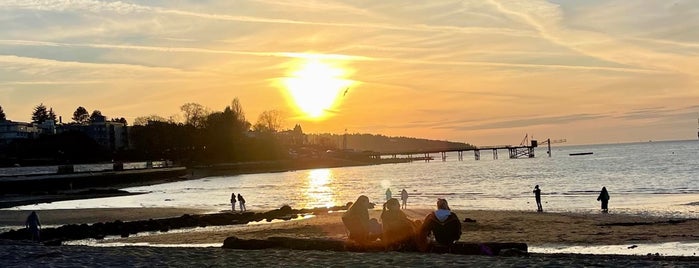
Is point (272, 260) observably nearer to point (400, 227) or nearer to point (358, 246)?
point (358, 246)

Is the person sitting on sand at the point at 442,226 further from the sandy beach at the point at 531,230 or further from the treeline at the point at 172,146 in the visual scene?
the treeline at the point at 172,146

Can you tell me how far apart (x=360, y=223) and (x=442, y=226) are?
189 cm

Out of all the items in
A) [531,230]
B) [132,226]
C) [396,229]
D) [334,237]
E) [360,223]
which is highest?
[360,223]

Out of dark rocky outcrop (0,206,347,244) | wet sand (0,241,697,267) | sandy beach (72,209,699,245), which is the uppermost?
wet sand (0,241,697,267)

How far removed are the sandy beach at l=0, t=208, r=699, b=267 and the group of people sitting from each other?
0.63 m

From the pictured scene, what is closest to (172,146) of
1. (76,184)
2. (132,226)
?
(76,184)

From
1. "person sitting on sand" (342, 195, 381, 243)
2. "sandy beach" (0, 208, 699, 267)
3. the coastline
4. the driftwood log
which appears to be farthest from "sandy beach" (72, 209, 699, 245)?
the coastline

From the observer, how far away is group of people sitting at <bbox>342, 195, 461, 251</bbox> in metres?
15.7

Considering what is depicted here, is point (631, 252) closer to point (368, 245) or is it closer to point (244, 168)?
point (368, 245)

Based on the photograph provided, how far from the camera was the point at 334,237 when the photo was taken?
24.5m

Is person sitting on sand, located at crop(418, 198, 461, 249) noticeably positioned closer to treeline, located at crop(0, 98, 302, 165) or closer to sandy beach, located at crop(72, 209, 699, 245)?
sandy beach, located at crop(72, 209, 699, 245)

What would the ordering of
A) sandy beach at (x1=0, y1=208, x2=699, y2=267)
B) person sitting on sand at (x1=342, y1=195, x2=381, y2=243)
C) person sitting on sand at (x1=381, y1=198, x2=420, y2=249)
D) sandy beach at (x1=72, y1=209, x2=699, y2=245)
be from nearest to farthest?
1. sandy beach at (x1=0, y1=208, x2=699, y2=267)
2. person sitting on sand at (x1=381, y1=198, x2=420, y2=249)
3. person sitting on sand at (x1=342, y1=195, x2=381, y2=243)
4. sandy beach at (x1=72, y1=209, x2=699, y2=245)

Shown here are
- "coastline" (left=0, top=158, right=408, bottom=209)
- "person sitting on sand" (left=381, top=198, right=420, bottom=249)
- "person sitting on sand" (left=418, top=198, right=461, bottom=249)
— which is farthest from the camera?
"coastline" (left=0, top=158, right=408, bottom=209)

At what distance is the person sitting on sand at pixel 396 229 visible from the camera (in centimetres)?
1602
